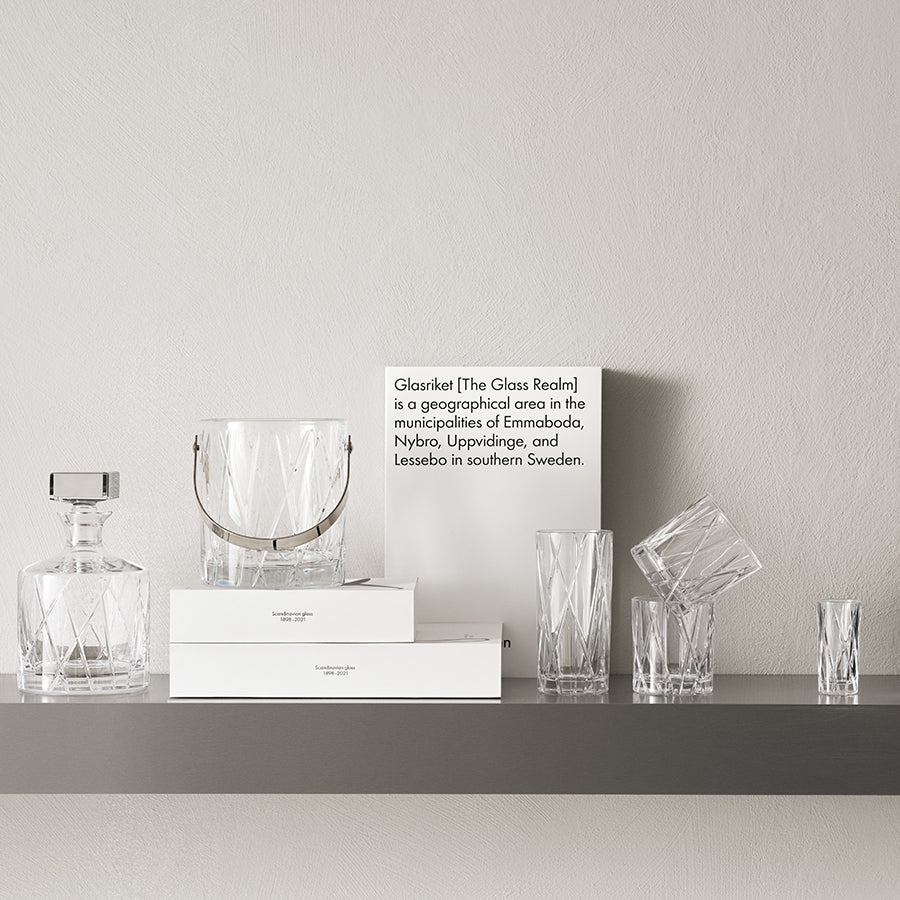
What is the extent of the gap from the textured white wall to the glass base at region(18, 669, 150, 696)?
106 mm

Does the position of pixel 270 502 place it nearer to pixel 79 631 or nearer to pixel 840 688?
pixel 79 631

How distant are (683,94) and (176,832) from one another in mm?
789

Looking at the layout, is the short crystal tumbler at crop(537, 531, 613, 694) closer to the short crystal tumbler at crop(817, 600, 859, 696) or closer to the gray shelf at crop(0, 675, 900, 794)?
the gray shelf at crop(0, 675, 900, 794)

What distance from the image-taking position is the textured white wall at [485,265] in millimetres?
993

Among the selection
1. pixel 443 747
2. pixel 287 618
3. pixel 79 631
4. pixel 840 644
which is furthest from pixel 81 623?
pixel 840 644

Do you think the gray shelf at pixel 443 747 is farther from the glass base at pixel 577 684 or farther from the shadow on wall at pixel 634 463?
the shadow on wall at pixel 634 463

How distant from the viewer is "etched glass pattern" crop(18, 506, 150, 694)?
0.89m

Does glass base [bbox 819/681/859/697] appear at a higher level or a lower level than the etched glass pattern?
lower

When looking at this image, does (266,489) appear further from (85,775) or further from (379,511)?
(85,775)

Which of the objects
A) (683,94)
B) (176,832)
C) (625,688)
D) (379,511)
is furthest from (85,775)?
(683,94)

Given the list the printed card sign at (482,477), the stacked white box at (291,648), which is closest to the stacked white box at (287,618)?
the stacked white box at (291,648)

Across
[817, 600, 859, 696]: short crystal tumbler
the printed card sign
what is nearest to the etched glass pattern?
the printed card sign

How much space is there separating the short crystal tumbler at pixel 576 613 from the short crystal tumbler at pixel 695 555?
0.16 feet

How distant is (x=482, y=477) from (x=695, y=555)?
0.19 meters
